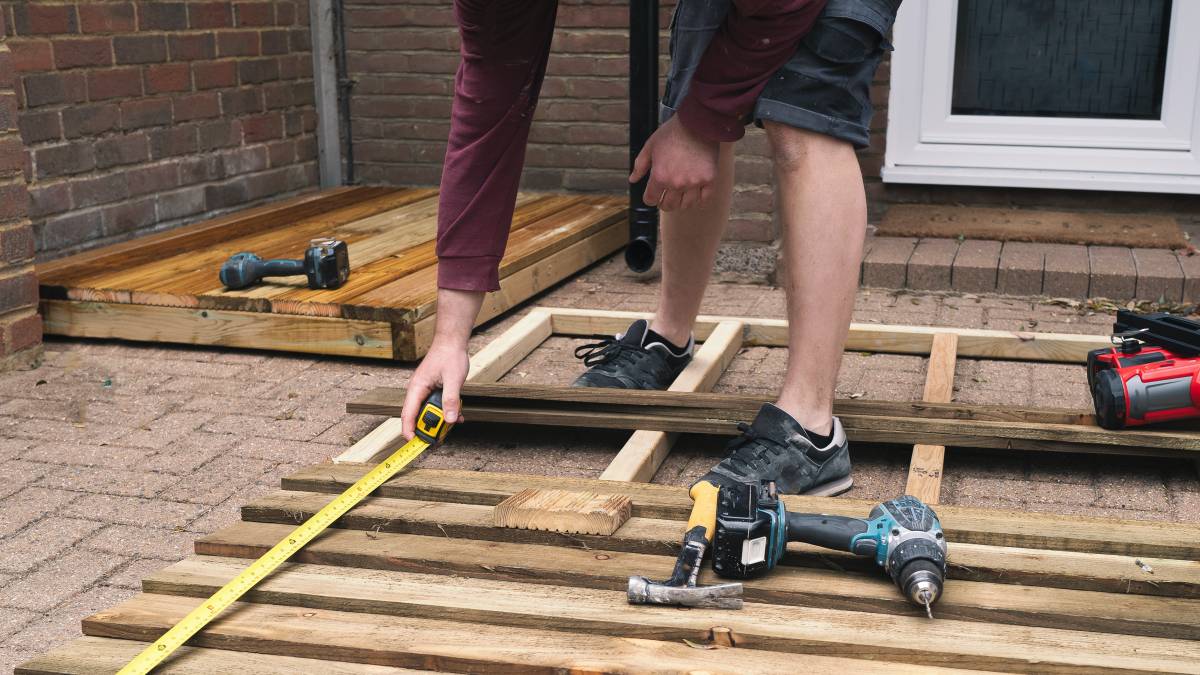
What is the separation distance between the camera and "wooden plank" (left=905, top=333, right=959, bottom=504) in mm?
2428

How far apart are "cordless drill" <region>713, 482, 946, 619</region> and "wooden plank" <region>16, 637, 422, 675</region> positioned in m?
0.51

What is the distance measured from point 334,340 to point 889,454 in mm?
1692

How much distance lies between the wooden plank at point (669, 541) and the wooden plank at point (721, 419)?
0.56 metres

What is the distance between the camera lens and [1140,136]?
477cm

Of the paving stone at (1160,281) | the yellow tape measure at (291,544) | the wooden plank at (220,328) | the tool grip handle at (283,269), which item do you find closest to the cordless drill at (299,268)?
the tool grip handle at (283,269)

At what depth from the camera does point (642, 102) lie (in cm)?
455

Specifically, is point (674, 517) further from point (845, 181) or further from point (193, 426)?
point (193, 426)

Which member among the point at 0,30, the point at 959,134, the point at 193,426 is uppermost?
the point at 0,30

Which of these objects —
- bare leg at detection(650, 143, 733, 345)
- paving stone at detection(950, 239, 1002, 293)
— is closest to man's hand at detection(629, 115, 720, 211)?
bare leg at detection(650, 143, 733, 345)

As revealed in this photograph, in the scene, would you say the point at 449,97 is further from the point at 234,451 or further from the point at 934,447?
the point at 934,447

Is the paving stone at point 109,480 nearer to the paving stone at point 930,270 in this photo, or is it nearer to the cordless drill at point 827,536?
the cordless drill at point 827,536

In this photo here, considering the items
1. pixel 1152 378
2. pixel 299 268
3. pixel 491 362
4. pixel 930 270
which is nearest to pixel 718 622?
pixel 1152 378

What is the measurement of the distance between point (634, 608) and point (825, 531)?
347mm

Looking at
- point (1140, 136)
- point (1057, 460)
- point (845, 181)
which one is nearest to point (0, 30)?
point (845, 181)
